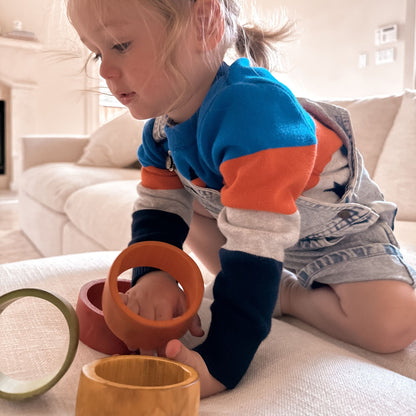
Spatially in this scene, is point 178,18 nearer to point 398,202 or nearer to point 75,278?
point 75,278

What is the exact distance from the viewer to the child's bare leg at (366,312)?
2.29ft

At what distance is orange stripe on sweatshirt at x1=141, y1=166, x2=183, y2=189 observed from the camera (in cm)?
85

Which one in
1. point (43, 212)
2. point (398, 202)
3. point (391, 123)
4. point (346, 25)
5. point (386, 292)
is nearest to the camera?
point (386, 292)

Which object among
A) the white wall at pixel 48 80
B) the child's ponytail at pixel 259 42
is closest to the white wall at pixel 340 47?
the white wall at pixel 48 80

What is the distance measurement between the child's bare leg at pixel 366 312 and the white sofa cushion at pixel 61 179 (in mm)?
1524

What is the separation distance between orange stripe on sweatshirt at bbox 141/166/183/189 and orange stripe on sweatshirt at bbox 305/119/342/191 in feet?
0.75

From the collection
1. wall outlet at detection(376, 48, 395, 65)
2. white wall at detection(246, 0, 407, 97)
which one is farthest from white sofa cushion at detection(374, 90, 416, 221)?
wall outlet at detection(376, 48, 395, 65)

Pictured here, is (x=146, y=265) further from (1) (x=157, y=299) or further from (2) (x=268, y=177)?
(2) (x=268, y=177)

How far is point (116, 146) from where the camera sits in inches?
104

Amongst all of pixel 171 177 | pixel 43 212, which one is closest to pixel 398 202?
pixel 171 177

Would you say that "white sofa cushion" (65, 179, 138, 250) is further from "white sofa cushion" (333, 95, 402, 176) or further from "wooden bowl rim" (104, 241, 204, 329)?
"wooden bowl rim" (104, 241, 204, 329)

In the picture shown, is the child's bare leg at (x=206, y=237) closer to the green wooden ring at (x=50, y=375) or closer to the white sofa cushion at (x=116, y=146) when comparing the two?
the green wooden ring at (x=50, y=375)

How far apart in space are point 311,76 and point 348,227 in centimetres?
290

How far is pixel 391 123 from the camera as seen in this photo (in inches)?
62.4
